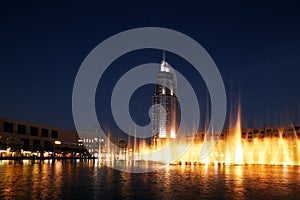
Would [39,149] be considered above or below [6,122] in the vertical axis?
below

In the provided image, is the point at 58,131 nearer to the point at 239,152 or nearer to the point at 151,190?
the point at 239,152

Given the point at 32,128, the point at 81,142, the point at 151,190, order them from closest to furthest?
the point at 151,190
the point at 32,128
the point at 81,142

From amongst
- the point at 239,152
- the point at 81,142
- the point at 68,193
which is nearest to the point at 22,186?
the point at 68,193

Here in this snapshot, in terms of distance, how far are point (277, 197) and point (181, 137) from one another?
80.2 metres

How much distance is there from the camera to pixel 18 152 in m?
103

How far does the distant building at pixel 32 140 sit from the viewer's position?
9994cm

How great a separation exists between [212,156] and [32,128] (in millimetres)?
58772

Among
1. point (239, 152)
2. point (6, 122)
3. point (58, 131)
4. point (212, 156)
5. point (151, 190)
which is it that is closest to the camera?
point (151, 190)

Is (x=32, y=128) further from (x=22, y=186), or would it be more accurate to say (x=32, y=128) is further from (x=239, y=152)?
(x=22, y=186)

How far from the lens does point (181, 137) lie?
325 ft

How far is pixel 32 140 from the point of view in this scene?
379ft

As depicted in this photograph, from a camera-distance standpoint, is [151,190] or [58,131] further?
[58,131]

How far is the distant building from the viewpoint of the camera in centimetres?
9994

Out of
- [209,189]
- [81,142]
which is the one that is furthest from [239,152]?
[81,142]
